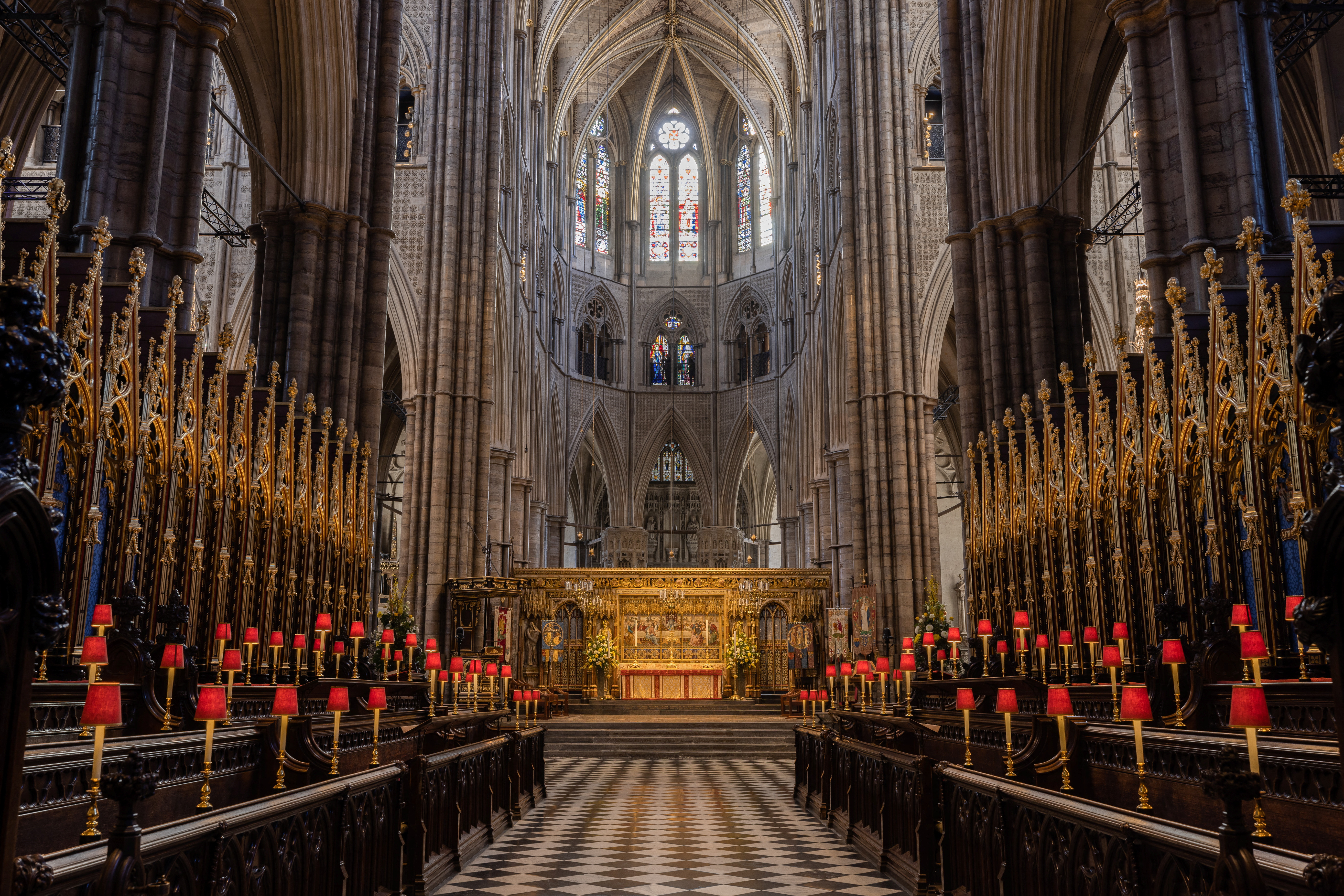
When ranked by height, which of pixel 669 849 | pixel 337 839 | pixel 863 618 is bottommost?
pixel 669 849

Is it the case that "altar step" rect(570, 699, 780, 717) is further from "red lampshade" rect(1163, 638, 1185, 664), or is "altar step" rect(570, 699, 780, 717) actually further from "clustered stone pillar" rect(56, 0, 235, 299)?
"red lampshade" rect(1163, 638, 1185, 664)

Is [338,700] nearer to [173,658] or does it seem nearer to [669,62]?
[173,658]

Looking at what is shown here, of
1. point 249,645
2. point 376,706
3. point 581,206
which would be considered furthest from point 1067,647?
point 581,206

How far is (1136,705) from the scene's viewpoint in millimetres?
4219

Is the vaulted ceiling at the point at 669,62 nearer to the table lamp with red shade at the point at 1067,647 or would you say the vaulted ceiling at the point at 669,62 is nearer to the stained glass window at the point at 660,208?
the stained glass window at the point at 660,208

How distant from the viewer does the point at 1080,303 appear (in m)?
14.4

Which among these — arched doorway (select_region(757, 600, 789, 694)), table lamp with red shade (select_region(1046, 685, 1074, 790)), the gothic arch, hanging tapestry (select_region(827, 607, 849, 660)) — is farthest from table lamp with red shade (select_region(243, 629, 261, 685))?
the gothic arch

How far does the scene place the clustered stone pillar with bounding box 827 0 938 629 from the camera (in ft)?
71.6

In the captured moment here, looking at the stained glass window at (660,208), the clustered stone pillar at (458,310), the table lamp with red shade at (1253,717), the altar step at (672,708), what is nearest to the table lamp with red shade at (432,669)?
the table lamp with red shade at (1253,717)

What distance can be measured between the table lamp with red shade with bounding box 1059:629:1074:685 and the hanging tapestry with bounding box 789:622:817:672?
12.8 m

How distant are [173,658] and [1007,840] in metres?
4.49

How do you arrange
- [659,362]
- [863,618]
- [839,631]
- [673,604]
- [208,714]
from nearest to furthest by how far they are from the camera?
[208,714] → [863,618] → [839,631] → [673,604] → [659,362]

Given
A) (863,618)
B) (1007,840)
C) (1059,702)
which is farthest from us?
(863,618)

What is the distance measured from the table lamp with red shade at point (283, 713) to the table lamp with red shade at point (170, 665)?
970mm
